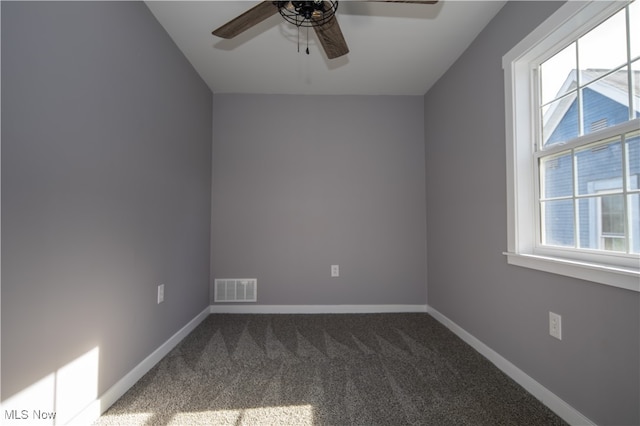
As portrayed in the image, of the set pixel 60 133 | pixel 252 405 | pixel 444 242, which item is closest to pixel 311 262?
pixel 444 242

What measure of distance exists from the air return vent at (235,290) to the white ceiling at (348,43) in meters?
2.11

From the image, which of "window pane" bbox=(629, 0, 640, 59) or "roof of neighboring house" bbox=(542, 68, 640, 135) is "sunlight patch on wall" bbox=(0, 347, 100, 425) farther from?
"window pane" bbox=(629, 0, 640, 59)

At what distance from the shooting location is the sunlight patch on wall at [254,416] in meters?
1.39

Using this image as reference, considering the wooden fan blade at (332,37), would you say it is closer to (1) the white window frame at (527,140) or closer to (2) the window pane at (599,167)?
(1) the white window frame at (527,140)

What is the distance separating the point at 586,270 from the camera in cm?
128

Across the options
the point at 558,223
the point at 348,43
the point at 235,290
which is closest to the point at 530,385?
the point at 558,223

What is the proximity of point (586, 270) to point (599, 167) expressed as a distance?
51 cm

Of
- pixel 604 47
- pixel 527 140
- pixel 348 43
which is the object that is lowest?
pixel 527 140

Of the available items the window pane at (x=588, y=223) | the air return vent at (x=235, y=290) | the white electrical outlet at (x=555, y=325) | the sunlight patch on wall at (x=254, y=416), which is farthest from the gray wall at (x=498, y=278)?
the air return vent at (x=235, y=290)

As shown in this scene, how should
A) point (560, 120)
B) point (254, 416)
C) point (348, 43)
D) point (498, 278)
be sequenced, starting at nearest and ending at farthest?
point (254, 416), point (560, 120), point (498, 278), point (348, 43)

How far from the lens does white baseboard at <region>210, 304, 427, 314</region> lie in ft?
9.84

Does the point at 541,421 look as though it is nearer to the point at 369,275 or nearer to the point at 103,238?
the point at 369,275

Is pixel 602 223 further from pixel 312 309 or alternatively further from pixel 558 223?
pixel 312 309

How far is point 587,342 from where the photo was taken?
4.24 feet
